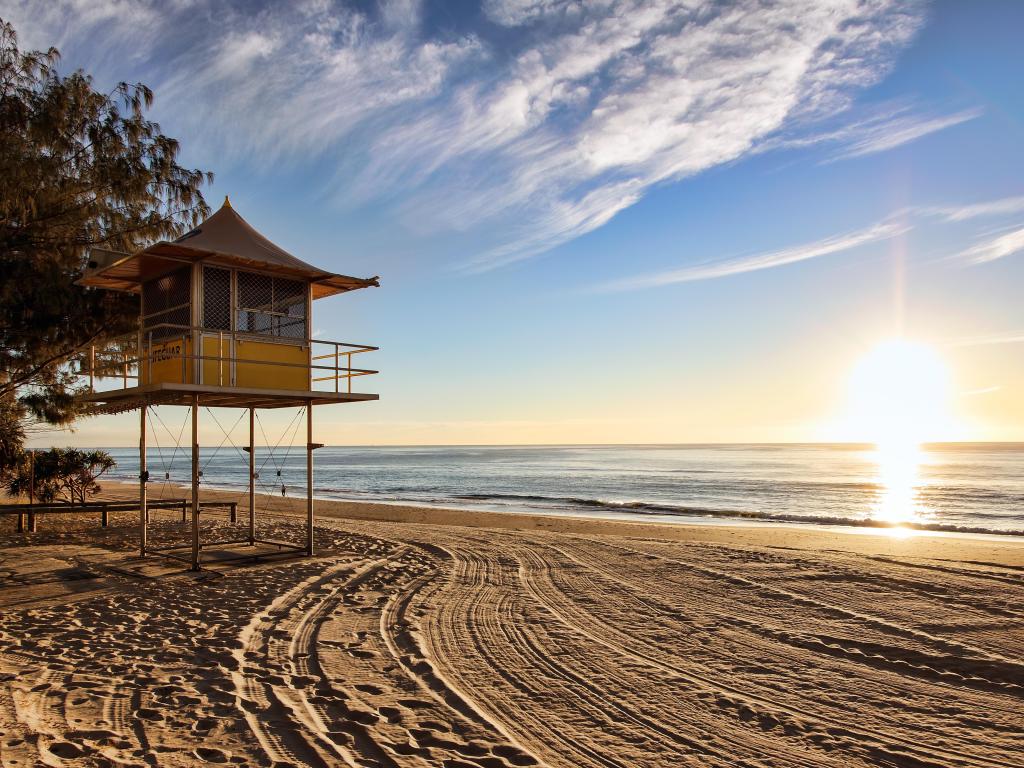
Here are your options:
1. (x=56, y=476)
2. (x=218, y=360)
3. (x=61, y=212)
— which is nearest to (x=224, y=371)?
(x=218, y=360)

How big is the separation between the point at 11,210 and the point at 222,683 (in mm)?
10735

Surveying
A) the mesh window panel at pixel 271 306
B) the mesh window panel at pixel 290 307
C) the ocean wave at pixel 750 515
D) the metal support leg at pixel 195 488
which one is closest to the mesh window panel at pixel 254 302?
the mesh window panel at pixel 271 306

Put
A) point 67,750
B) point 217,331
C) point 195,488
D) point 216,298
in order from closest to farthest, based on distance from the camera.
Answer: point 67,750
point 217,331
point 195,488
point 216,298

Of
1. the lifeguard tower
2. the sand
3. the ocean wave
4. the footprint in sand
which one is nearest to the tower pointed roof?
the lifeguard tower

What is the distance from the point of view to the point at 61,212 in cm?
1375

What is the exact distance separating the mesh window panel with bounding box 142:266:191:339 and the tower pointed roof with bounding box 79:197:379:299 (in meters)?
0.17

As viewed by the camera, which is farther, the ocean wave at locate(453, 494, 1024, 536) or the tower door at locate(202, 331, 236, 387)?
the ocean wave at locate(453, 494, 1024, 536)

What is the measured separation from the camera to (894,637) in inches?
310

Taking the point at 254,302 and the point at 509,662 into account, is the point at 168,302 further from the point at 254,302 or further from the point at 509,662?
the point at 509,662

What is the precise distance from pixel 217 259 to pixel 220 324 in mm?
1076

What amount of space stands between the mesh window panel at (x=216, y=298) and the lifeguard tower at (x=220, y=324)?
0.02 metres

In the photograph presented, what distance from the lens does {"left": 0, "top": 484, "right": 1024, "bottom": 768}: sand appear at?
5.02 meters

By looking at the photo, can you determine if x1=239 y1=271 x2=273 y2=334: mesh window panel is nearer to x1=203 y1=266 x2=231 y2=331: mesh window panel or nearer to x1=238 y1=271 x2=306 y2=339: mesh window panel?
x1=238 y1=271 x2=306 y2=339: mesh window panel

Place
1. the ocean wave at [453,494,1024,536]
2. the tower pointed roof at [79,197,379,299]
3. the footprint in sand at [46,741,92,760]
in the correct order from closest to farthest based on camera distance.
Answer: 1. the footprint in sand at [46,741,92,760]
2. the tower pointed roof at [79,197,379,299]
3. the ocean wave at [453,494,1024,536]
